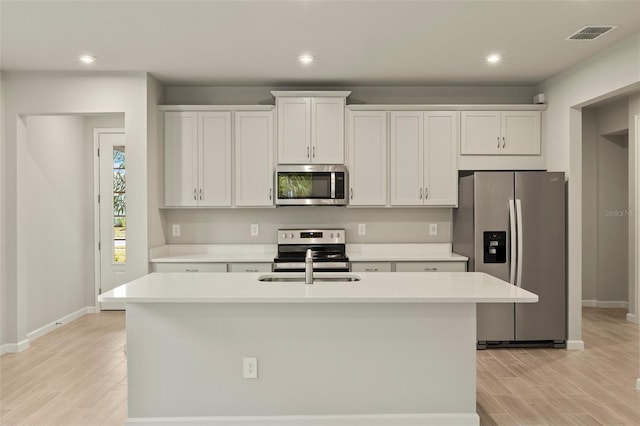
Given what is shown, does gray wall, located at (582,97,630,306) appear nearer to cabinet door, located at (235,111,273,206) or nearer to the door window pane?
cabinet door, located at (235,111,273,206)

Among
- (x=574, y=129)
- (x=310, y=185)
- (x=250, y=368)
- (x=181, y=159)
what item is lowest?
(x=250, y=368)

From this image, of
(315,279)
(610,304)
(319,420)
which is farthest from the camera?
(610,304)

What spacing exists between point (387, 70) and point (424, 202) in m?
1.38

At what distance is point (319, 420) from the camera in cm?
279

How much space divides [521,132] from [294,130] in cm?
236

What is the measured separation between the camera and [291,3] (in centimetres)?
297

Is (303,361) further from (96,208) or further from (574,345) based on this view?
(96,208)

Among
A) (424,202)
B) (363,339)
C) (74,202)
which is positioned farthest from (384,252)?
(74,202)

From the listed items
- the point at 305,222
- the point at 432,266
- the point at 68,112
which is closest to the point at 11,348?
the point at 68,112

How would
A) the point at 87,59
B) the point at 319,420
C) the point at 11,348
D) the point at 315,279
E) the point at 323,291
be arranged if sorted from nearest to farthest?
the point at 323,291 < the point at 319,420 < the point at 315,279 < the point at 87,59 < the point at 11,348

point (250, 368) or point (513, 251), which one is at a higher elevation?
point (513, 251)

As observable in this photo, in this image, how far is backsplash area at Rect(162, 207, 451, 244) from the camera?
512 centimetres

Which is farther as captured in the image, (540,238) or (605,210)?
(605,210)

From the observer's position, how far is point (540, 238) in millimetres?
4398
